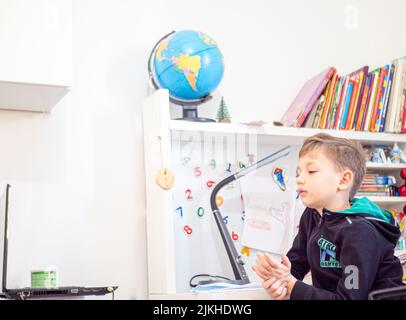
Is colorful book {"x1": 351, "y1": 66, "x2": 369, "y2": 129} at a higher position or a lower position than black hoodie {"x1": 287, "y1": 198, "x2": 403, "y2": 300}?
higher

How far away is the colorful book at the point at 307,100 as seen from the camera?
2204 millimetres

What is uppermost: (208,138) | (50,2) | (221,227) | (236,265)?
(50,2)

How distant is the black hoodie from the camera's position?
1.40 m

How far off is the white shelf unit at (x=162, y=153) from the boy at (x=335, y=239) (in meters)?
0.40

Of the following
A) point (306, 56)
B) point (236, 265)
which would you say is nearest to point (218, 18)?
point (306, 56)

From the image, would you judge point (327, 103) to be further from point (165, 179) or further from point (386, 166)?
point (165, 179)

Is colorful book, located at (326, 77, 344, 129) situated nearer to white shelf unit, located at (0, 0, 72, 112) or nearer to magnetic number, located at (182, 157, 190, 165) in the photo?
magnetic number, located at (182, 157, 190, 165)

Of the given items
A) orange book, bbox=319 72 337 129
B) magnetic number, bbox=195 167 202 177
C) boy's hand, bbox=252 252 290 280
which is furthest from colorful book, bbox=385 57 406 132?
boy's hand, bbox=252 252 290 280

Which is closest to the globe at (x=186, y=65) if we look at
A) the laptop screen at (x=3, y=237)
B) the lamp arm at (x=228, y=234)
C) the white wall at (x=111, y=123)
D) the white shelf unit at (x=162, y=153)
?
the white shelf unit at (x=162, y=153)

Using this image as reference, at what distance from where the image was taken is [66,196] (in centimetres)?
202

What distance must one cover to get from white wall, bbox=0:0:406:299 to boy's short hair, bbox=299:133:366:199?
70 centimetres

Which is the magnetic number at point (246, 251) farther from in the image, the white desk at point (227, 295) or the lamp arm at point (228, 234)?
the white desk at point (227, 295)
